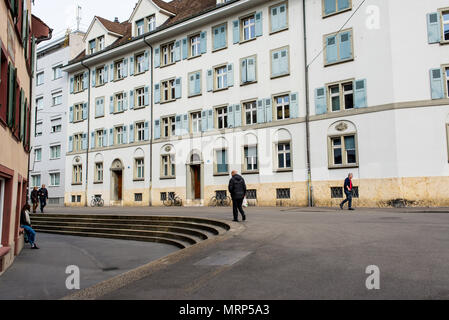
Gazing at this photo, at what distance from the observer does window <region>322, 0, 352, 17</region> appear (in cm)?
2252

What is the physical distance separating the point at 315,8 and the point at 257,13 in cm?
396

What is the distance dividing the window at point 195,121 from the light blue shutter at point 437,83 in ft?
48.0

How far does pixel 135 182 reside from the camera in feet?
105

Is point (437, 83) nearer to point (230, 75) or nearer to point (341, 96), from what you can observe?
point (341, 96)

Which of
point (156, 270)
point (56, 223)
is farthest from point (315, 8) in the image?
point (156, 270)

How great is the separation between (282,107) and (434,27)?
881 centimetres

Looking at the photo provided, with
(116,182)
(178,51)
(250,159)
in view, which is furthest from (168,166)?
(178,51)

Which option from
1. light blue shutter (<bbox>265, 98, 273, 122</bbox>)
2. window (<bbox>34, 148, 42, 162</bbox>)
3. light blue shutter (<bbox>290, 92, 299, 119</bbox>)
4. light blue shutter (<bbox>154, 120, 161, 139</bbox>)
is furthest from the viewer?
window (<bbox>34, 148, 42, 162</bbox>)

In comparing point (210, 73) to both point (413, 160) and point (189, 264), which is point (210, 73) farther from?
point (189, 264)

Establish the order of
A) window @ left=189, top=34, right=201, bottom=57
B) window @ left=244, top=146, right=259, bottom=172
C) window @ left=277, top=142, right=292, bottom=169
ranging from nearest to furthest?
1. window @ left=277, top=142, right=292, bottom=169
2. window @ left=244, top=146, right=259, bottom=172
3. window @ left=189, top=34, right=201, bottom=57

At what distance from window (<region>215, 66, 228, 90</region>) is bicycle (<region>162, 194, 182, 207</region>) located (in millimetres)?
8062

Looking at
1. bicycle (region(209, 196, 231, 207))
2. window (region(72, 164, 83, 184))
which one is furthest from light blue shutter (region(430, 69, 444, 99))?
window (region(72, 164, 83, 184))

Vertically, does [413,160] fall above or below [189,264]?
above

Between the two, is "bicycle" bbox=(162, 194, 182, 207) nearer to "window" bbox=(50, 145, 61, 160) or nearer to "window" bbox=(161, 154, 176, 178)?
"window" bbox=(161, 154, 176, 178)
